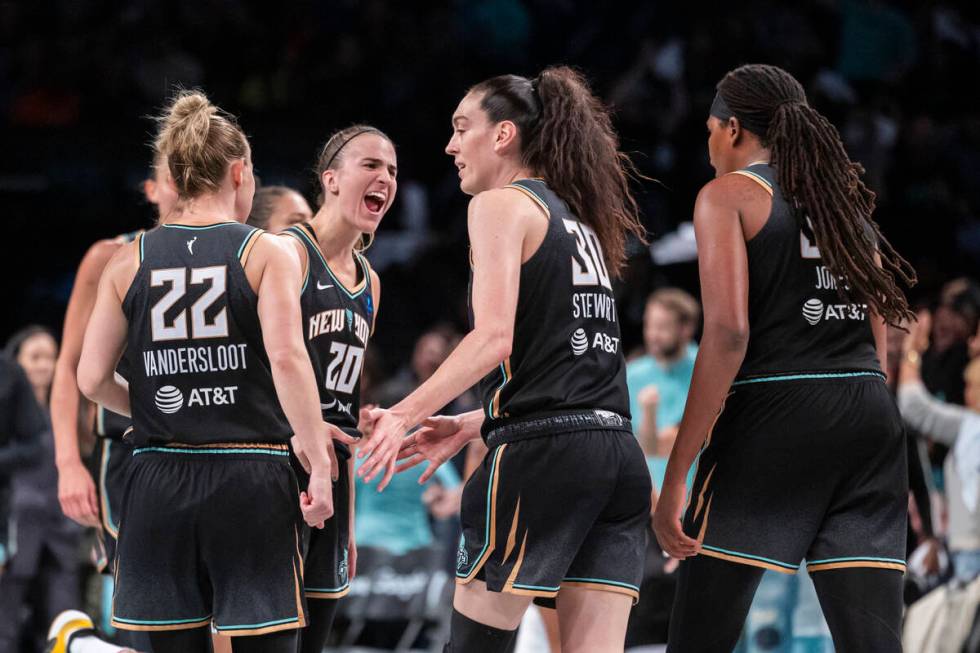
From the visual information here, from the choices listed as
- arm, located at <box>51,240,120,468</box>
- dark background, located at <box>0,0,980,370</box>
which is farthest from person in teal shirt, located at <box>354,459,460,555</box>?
arm, located at <box>51,240,120,468</box>

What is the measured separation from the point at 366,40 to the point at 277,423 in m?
9.05

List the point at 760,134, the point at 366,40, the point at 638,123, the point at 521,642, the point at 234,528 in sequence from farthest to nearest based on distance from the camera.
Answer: the point at 366,40
the point at 638,123
the point at 521,642
the point at 760,134
the point at 234,528

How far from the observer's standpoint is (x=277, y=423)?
3750mm

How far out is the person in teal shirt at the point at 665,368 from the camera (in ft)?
22.6

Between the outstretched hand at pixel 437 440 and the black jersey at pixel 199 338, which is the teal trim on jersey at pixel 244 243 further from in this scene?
the outstretched hand at pixel 437 440

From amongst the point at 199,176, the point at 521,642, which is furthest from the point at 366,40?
the point at 199,176

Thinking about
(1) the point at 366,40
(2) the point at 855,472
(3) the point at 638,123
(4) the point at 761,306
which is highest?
(1) the point at 366,40

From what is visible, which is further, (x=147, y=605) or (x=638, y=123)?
(x=638, y=123)

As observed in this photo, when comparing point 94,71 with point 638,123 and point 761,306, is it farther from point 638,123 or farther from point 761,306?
point 761,306

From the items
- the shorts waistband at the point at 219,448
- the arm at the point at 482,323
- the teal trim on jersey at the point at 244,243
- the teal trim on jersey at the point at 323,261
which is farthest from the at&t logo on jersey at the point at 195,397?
the teal trim on jersey at the point at 323,261

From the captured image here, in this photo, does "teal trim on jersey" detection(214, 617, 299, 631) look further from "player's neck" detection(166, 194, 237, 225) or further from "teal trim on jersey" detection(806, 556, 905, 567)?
"teal trim on jersey" detection(806, 556, 905, 567)

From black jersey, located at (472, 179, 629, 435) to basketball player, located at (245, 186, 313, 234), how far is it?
1.71 metres

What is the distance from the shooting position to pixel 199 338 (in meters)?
3.62

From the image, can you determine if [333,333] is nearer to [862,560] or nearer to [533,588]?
[533,588]
